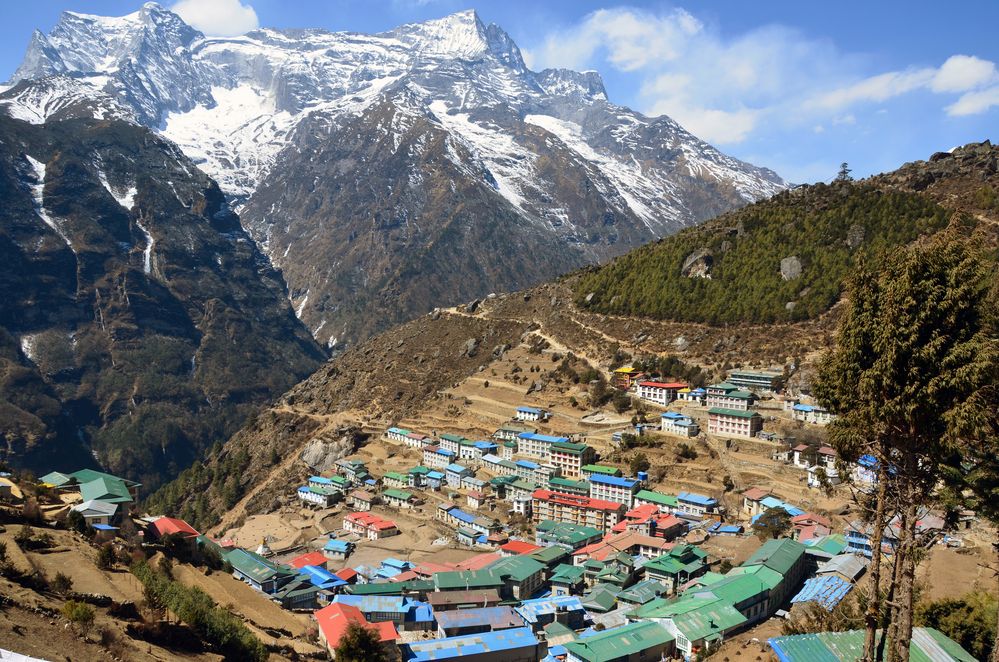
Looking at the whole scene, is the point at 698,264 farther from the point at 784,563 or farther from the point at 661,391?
the point at 784,563

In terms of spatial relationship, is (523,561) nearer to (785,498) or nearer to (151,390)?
(785,498)

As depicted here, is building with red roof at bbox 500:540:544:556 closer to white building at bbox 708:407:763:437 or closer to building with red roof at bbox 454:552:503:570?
building with red roof at bbox 454:552:503:570

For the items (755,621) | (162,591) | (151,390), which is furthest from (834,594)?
(151,390)

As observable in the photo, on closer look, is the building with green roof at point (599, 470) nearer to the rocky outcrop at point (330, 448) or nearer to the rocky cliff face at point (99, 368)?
the rocky outcrop at point (330, 448)

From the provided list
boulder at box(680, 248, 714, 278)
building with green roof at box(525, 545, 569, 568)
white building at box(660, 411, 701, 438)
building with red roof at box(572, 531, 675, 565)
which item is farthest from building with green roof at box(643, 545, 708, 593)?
boulder at box(680, 248, 714, 278)

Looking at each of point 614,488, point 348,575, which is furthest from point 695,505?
point 348,575

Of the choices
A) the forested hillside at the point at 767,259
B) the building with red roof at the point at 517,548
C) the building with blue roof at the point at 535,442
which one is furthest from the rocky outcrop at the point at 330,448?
the forested hillside at the point at 767,259
